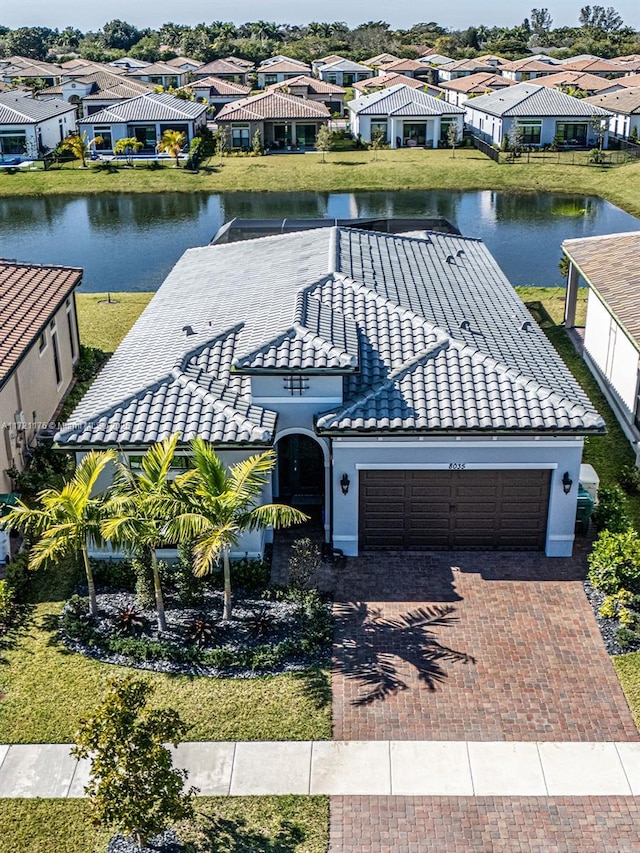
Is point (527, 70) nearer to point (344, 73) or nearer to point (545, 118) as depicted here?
point (344, 73)

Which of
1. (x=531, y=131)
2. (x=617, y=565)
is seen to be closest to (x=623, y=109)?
(x=531, y=131)

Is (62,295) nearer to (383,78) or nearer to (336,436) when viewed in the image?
(336,436)

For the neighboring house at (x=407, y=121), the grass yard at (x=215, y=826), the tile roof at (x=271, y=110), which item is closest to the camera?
the grass yard at (x=215, y=826)

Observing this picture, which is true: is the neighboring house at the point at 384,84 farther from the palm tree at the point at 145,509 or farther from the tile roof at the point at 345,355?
the palm tree at the point at 145,509

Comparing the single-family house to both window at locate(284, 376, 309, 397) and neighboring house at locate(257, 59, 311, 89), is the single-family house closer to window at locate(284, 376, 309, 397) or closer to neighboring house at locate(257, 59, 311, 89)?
neighboring house at locate(257, 59, 311, 89)

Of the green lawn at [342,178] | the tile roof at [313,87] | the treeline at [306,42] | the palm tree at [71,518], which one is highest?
the treeline at [306,42]

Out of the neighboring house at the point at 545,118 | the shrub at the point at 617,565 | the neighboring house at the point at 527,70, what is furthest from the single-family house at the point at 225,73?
the shrub at the point at 617,565
